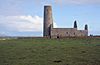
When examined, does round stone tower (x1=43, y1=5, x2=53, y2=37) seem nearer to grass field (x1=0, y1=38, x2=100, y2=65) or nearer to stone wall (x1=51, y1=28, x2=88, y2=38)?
stone wall (x1=51, y1=28, x2=88, y2=38)

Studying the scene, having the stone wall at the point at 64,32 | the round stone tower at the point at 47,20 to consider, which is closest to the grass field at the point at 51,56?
the stone wall at the point at 64,32

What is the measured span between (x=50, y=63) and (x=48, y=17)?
2036 inches

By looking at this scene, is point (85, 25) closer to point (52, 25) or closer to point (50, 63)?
point (52, 25)

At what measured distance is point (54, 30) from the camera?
6562 centimetres

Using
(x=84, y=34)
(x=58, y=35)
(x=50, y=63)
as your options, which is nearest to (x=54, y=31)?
(x=58, y=35)

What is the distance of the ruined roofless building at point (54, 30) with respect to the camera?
65375 mm

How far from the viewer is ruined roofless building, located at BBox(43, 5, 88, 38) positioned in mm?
65375

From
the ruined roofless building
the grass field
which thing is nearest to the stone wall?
the ruined roofless building

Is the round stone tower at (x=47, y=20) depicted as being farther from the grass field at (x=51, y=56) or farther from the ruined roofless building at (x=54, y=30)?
the grass field at (x=51, y=56)

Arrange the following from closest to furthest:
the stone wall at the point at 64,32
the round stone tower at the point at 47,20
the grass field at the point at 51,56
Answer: the grass field at the point at 51,56 < the stone wall at the point at 64,32 < the round stone tower at the point at 47,20

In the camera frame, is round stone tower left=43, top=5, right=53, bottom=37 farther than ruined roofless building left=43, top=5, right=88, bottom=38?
Yes

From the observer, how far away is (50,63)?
628 inches

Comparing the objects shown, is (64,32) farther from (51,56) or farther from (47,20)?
(51,56)

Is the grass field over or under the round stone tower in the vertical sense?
under
